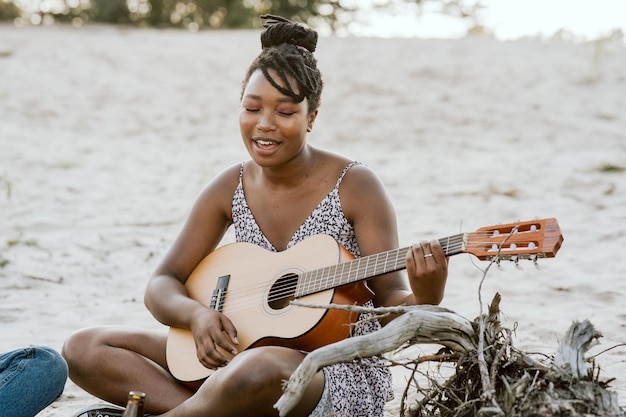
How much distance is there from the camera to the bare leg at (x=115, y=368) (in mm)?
3010

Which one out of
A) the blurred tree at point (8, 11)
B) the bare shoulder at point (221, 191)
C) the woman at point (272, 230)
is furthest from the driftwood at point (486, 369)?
the blurred tree at point (8, 11)

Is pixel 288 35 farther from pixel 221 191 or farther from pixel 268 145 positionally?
pixel 221 191

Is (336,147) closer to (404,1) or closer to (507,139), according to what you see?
(507,139)

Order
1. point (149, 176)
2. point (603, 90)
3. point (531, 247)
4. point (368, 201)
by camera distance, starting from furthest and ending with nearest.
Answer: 1. point (603, 90)
2. point (149, 176)
3. point (368, 201)
4. point (531, 247)

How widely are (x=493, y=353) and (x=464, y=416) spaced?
209 mm

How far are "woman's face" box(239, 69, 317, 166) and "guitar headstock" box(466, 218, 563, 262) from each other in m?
0.93

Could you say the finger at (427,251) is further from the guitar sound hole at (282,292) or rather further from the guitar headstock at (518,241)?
the guitar sound hole at (282,292)

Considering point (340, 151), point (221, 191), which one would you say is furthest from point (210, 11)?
point (221, 191)

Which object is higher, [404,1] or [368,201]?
[404,1]

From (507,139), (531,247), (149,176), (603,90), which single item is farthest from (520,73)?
(531,247)

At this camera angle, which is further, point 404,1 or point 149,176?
point 404,1

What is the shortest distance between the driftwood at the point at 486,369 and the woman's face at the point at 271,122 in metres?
0.94

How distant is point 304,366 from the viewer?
2.25m

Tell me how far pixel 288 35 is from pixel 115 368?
1.52 metres
